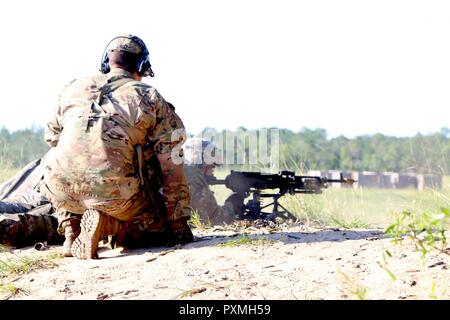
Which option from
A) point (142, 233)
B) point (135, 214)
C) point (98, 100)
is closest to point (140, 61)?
point (98, 100)

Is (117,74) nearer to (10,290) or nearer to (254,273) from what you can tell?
(10,290)

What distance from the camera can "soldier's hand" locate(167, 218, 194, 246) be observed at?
527 cm

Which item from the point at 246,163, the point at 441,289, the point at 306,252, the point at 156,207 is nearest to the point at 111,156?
the point at 156,207

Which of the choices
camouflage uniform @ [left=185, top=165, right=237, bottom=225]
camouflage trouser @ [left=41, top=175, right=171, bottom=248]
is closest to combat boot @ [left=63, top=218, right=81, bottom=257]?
camouflage trouser @ [left=41, top=175, right=171, bottom=248]

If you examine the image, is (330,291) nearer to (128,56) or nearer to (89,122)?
(89,122)

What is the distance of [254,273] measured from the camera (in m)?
4.15

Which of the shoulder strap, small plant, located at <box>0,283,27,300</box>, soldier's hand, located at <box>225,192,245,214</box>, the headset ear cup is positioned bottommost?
small plant, located at <box>0,283,27,300</box>

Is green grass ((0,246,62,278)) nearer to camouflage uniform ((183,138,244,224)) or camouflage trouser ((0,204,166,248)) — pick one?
camouflage trouser ((0,204,166,248))

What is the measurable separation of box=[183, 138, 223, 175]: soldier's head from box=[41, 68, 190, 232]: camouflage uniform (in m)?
2.80

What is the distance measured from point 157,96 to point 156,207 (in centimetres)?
81

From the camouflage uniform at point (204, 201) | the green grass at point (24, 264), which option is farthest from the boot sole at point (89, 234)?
the camouflage uniform at point (204, 201)

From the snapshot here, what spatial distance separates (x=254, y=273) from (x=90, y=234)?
135 centimetres

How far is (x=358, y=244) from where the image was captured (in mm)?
4750

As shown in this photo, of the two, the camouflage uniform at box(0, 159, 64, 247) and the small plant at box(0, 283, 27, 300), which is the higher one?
the camouflage uniform at box(0, 159, 64, 247)
